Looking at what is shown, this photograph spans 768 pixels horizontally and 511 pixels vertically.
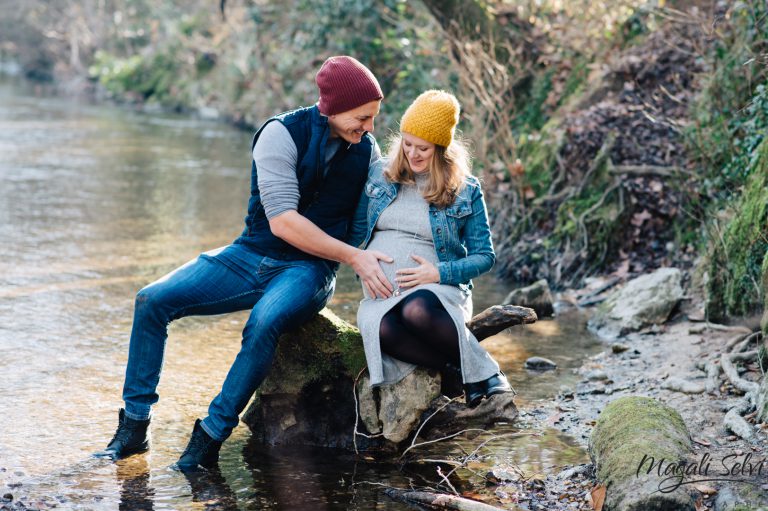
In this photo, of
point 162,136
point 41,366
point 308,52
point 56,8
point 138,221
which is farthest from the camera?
point 56,8

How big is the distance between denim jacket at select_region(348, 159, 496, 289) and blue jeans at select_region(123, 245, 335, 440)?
1.68 ft

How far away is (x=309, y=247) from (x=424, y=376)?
826 mm

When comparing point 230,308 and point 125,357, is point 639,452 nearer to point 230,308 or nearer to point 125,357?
point 230,308

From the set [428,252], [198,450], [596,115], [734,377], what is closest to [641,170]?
[596,115]

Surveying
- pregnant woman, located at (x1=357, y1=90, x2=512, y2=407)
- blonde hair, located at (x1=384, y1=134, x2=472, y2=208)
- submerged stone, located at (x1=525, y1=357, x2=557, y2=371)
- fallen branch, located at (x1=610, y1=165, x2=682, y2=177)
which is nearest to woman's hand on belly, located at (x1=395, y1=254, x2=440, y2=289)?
pregnant woman, located at (x1=357, y1=90, x2=512, y2=407)

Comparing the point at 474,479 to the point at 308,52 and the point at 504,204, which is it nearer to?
the point at 504,204

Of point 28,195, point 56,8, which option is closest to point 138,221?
point 28,195

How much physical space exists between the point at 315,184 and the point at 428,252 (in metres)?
0.64

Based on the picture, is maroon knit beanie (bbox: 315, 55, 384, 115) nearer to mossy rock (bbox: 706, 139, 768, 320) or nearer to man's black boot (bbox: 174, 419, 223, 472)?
man's black boot (bbox: 174, 419, 223, 472)

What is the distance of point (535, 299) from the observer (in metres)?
7.34

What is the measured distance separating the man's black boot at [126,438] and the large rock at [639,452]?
209 cm

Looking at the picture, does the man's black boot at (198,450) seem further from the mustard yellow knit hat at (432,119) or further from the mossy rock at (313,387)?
the mustard yellow knit hat at (432,119)

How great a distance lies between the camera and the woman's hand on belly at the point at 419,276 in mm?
4531

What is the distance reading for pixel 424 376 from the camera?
15.0 feet
